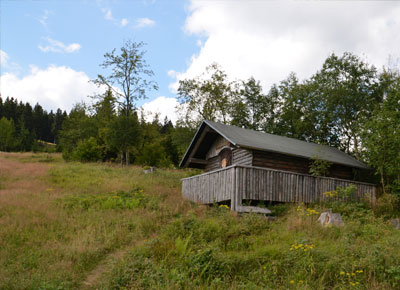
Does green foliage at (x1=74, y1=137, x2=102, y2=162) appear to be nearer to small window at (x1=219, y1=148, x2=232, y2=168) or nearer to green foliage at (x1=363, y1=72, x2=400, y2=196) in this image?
small window at (x1=219, y1=148, x2=232, y2=168)

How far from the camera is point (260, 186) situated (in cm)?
1569

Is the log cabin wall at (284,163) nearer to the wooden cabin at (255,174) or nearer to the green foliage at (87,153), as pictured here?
the wooden cabin at (255,174)

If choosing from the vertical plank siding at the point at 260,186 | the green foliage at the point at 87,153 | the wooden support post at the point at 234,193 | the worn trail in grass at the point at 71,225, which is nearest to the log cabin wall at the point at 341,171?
the vertical plank siding at the point at 260,186

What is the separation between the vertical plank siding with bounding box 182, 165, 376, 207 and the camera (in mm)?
15242

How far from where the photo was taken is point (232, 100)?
132 feet

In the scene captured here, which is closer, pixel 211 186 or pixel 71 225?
pixel 71 225

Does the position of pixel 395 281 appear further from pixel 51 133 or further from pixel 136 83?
pixel 51 133

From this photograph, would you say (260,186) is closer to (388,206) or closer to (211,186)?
(211,186)

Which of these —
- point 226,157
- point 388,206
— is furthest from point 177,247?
point 388,206

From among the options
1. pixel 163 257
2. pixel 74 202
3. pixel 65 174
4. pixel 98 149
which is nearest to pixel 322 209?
pixel 163 257

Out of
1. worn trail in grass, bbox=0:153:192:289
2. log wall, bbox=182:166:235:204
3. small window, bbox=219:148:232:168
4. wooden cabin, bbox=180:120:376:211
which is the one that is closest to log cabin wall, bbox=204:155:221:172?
wooden cabin, bbox=180:120:376:211

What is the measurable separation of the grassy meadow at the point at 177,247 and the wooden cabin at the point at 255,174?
1105 mm

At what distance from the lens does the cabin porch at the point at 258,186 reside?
49.8ft

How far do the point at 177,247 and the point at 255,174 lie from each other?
22.1 feet
